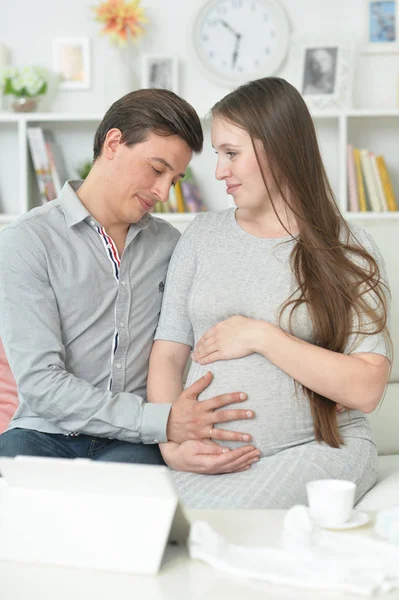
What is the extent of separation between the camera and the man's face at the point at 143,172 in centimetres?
181

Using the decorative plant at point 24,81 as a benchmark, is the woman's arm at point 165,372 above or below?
below

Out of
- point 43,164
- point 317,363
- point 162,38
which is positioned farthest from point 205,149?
point 317,363

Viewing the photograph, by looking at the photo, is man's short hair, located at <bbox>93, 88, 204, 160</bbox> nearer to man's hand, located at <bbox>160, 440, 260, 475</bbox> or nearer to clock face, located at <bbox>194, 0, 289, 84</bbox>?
man's hand, located at <bbox>160, 440, 260, 475</bbox>

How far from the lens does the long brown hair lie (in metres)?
1.69

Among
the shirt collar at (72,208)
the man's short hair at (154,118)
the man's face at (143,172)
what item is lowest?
the shirt collar at (72,208)

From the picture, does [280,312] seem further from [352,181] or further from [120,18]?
[120,18]

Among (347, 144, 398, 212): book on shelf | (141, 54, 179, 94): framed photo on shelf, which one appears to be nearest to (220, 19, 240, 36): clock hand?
(141, 54, 179, 94): framed photo on shelf

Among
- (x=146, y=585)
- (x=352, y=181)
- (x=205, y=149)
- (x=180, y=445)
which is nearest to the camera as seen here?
(x=146, y=585)

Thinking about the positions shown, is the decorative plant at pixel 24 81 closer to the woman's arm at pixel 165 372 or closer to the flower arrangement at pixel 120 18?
the flower arrangement at pixel 120 18

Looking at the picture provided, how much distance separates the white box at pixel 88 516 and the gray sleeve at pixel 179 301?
0.83 meters

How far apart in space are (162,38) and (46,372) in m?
2.50

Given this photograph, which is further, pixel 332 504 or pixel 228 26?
pixel 228 26

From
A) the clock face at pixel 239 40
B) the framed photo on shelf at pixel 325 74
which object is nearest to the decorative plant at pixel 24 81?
the clock face at pixel 239 40

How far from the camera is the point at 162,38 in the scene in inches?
150
